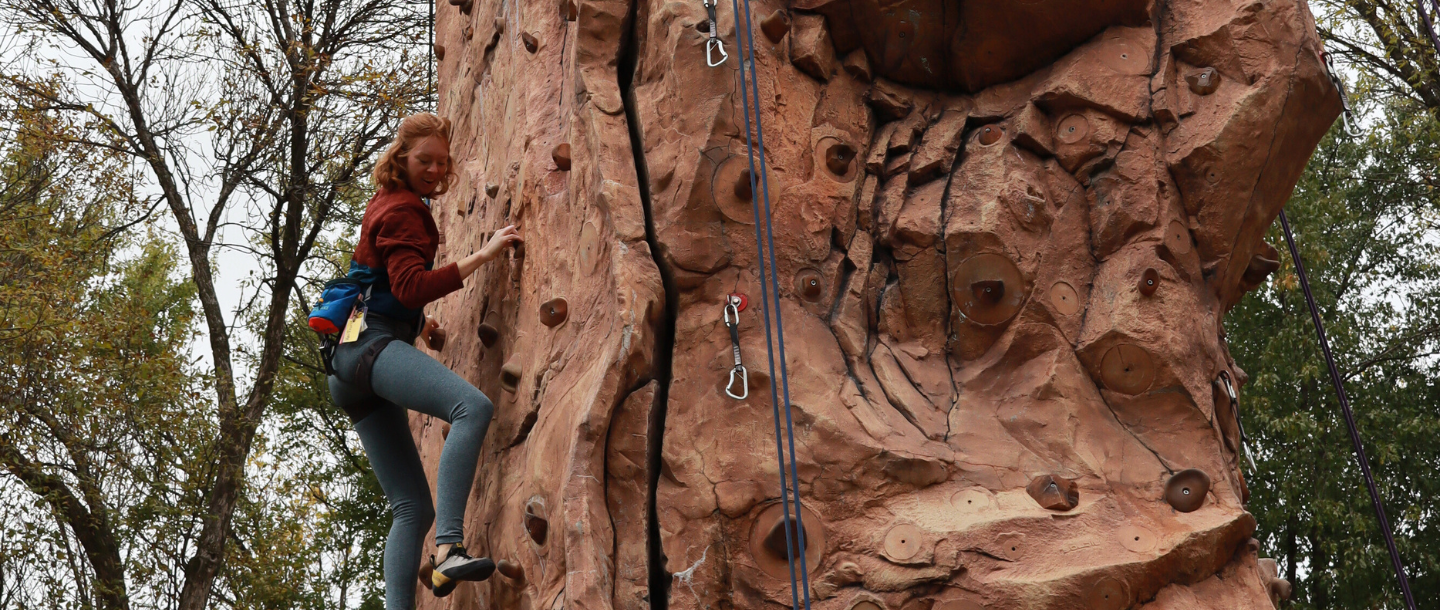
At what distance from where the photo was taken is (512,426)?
176 inches

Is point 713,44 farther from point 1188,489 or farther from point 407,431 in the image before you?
point 1188,489

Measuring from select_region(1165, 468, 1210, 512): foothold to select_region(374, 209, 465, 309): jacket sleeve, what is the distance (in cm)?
232

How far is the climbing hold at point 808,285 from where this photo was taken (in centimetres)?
430

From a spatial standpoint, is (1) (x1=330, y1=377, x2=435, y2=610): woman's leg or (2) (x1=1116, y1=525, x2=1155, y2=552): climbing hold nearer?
(2) (x1=1116, y1=525, x2=1155, y2=552): climbing hold

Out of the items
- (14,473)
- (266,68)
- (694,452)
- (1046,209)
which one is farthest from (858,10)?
(266,68)

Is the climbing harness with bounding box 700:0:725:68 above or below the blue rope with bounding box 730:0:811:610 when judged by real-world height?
above

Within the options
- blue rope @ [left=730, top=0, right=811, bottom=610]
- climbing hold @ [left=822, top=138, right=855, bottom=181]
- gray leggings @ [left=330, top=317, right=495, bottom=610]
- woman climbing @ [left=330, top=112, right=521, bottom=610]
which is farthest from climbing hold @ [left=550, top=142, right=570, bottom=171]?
climbing hold @ [left=822, top=138, right=855, bottom=181]

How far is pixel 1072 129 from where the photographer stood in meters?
4.54

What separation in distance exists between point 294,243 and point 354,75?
1664 mm

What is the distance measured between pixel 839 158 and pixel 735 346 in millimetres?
856

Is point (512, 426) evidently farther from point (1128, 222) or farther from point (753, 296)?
point (1128, 222)

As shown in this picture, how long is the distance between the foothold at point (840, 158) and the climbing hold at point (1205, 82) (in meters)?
1.22

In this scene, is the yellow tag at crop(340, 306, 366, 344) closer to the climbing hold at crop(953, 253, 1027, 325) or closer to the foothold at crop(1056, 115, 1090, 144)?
the climbing hold at crop(953, 253, 1027, 325)

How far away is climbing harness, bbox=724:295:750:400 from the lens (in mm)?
4047
